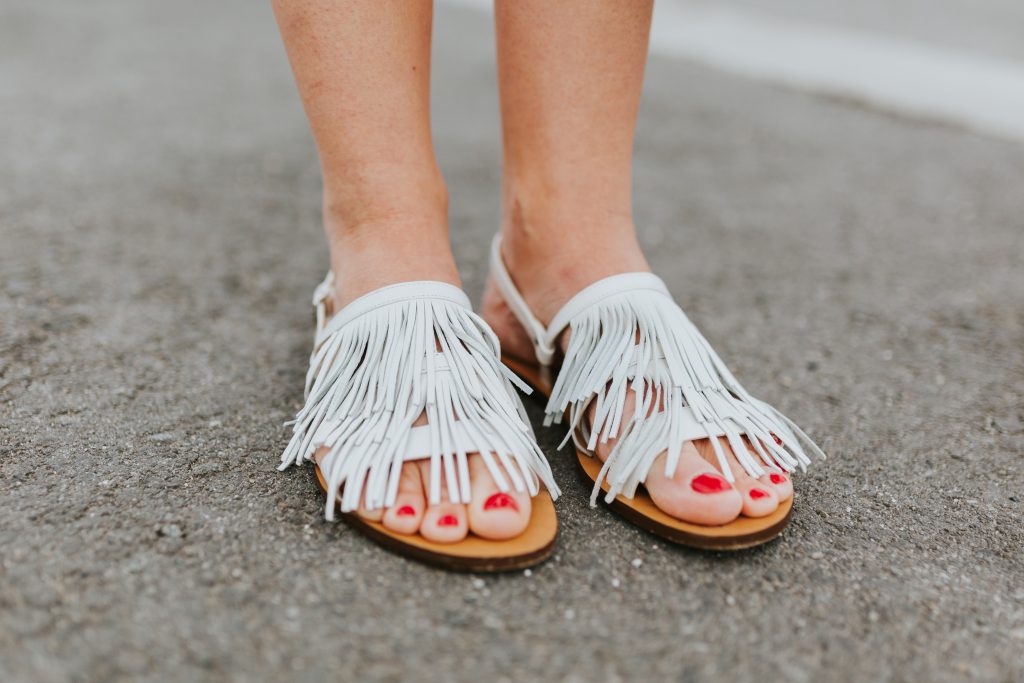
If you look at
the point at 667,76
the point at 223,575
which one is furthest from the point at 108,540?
the point at 667,76

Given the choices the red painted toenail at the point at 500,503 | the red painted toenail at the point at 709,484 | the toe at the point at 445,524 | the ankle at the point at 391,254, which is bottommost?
the toe at the point at 445,524

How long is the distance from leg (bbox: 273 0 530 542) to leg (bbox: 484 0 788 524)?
10 cm

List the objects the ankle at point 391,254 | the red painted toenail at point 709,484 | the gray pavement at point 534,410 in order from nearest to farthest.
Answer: the gray pavement at point 534,410 → the red painted toenail at point 709,484 → the ankle at point 391,254

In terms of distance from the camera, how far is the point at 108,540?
0.71 metres

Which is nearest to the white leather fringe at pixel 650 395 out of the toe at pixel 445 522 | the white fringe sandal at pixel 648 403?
the white fringe sandal at pixel 648 403

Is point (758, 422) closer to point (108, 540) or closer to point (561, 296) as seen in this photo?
point (561, 296)

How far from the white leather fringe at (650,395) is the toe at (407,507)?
0.16 m

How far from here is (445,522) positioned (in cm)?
71

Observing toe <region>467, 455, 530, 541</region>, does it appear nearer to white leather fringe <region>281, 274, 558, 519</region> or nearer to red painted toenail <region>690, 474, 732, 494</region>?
white leather fringe <region>281, 274, 558, 519</region>

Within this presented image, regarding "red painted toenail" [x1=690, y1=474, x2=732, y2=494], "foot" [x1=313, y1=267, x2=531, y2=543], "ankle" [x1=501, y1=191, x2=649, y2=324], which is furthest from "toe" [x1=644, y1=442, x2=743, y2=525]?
"ankle" [x1=501, y1=191, x2=649, y2=324]

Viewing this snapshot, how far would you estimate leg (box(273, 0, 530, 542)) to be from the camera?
0.83m

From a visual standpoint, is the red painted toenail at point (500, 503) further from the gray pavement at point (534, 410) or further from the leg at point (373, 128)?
the leg at point (373, 128)

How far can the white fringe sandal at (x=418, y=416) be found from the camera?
72cm

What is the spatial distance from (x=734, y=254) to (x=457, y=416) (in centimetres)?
81
